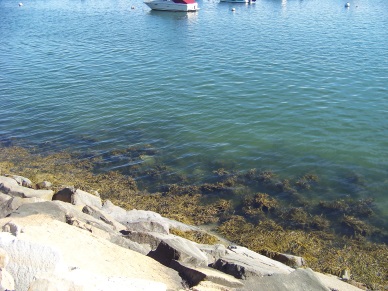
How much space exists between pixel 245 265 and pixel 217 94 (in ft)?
64.4

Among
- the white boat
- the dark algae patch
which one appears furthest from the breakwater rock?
Result: the white boat

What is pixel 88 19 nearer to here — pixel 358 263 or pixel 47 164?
pixel 47 164

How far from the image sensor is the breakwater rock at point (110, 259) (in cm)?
779

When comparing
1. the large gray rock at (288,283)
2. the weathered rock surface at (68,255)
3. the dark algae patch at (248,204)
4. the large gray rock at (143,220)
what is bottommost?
the dark algae patch at (248,204)

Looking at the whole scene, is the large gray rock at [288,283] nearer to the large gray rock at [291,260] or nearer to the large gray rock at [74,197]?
the large gray rock at [291,260]

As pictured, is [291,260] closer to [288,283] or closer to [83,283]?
[288,283]

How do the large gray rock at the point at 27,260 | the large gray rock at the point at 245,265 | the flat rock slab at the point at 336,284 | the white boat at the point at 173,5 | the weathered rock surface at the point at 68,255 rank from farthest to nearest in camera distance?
1. the white boat at the point at 173,5
2. the flat rock slab at the point at 336,284
3. the large gray rock at the point at 245,265
4. the weathered rock surface at the point at 68,255
5. the large gray rock at the point at 27,260

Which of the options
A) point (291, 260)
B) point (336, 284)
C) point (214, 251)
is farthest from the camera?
point (291, 260)

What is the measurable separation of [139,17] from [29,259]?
58133 millimetres

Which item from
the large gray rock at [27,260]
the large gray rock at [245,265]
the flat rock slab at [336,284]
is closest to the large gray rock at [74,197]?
the large gray rock at [245,265]

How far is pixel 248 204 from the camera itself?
1708 cm

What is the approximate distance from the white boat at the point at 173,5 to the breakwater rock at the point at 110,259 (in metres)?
55.3

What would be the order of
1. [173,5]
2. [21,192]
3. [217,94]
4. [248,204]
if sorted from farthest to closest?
[173,5] < [217,94] < [248,204] < [21,192]

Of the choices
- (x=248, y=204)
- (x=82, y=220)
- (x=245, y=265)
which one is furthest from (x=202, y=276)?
(x=248, y=204)
